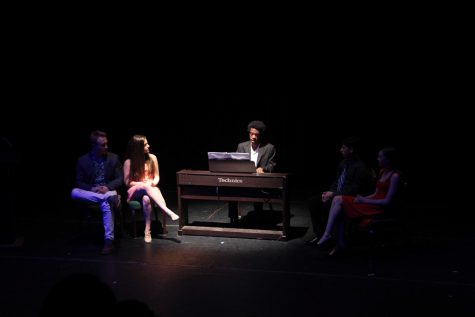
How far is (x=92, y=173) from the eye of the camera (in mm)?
5941

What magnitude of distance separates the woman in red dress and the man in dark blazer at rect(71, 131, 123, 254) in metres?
2.27

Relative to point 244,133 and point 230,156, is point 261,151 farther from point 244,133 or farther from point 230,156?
point 244,133

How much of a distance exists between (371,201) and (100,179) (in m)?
2.92

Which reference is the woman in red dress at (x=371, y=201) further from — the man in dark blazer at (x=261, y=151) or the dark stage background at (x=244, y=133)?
the dark stage background at (x=244, y=133)

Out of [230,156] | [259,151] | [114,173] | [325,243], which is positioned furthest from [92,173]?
[325,243]

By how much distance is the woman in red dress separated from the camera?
526 centimetres

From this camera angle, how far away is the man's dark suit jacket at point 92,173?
5.91m

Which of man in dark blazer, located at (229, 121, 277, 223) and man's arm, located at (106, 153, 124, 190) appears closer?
man's arm, located at (106, 153, 124, 190)

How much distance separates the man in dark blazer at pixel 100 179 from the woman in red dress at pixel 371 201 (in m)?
2.27

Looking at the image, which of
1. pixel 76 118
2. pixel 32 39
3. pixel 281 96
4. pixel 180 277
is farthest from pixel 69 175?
pixel 180 277

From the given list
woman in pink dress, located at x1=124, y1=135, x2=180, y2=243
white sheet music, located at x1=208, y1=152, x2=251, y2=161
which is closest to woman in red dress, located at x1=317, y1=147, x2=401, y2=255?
white sheet music, located at x1=208, y1=152, x2=251, y2=161

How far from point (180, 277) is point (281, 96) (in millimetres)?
4735

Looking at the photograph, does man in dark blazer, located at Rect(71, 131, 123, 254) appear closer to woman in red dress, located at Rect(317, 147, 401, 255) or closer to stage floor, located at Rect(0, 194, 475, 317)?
stage floor, located at Rect(0, 194, 475, 317)

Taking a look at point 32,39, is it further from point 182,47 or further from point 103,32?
point 182,47
